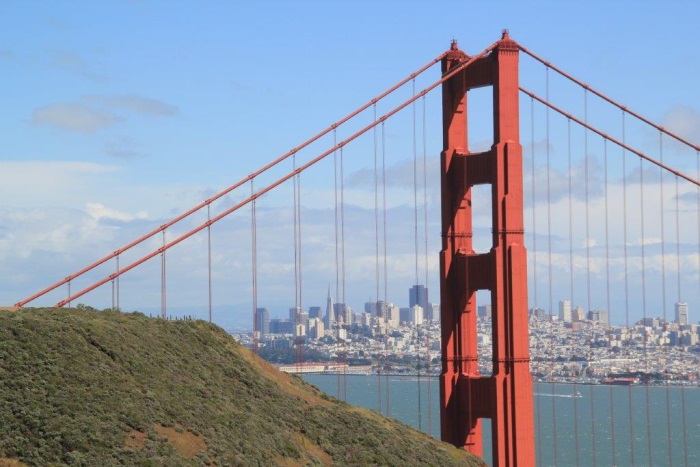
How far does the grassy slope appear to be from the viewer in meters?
36.3

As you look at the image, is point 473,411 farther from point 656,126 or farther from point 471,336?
point 656,126

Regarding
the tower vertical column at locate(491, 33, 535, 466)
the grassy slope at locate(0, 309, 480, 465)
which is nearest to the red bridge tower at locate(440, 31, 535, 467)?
the tower vertical column at locate(491, 33, 535, 466)

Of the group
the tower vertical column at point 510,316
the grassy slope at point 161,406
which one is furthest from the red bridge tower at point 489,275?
the grassy slope at point 161,406

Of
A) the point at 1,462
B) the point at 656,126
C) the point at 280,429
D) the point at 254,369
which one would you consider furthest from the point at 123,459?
the point at 656,126

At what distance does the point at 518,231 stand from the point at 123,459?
62.8 ft

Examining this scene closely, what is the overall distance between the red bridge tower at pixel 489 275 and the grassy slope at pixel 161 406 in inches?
77.9

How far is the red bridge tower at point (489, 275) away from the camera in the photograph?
49125 mm

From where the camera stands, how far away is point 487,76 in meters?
51.2

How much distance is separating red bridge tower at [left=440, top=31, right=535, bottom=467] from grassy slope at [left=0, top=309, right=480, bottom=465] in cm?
198

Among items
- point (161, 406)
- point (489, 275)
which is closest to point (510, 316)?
point (489, 275)

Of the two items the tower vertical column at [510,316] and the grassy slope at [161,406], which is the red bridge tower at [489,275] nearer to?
the tower vertical column at [510,316]

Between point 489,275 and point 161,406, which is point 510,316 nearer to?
point 489,275

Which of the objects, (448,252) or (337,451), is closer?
(337,451)

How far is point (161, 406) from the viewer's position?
39.8m
